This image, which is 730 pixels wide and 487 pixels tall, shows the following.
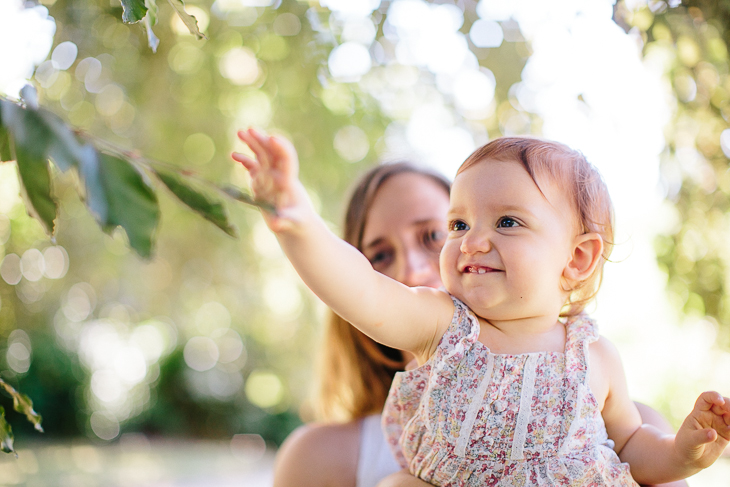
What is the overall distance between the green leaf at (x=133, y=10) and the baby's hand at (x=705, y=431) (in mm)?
889

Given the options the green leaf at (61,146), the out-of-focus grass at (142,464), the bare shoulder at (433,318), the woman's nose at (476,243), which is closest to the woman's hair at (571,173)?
the woman's nose at (476,243)

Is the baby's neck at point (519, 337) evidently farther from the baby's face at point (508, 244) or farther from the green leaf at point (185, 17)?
the green leaf at point (185, 17)

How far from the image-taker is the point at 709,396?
839mm

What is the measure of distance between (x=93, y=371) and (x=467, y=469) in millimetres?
7616

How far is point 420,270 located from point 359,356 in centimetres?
48

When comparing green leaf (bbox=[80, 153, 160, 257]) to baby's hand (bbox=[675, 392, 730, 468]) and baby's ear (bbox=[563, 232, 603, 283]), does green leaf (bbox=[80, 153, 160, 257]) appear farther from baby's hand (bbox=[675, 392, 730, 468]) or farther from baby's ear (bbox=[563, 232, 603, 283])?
baby's hand (bbox=[675, 392, 730, 468])

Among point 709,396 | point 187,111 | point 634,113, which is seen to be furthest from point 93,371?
point 709,396

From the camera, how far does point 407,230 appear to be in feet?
4.90

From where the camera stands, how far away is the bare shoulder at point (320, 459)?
4.79 feet

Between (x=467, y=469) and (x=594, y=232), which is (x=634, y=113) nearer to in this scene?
(x=594, y=232)

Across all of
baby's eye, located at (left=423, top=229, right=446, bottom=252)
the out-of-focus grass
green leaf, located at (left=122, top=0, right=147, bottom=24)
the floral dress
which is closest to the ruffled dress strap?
the floral dress

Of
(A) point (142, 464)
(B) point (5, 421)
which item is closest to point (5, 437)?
(B) point (5, 421)

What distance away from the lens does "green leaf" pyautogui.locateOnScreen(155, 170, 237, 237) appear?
1.82 feet

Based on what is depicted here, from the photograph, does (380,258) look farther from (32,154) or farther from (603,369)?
(32,154)
